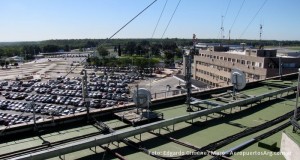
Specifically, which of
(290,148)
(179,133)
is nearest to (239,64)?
(179,133)

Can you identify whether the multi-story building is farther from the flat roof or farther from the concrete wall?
the concrete wall

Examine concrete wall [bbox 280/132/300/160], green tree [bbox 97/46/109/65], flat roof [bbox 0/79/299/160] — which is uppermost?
green tree [bbox 97/46/109/65]

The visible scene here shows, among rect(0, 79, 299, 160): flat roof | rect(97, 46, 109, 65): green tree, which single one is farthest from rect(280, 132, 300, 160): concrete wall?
rect(97, 46, 109, 65): green tree

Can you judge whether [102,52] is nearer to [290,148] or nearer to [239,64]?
[239,64]

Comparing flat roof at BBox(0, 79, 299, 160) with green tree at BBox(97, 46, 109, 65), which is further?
green tree at BBox(97, 46, 109, 65)

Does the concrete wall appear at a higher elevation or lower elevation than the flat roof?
higher

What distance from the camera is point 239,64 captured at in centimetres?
5950

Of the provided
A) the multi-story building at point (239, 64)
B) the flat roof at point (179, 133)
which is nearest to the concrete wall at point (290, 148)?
the flat roof at point (179, 133)

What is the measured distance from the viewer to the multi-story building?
50750 millimetres

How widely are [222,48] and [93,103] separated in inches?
1518

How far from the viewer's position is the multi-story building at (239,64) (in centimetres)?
5075

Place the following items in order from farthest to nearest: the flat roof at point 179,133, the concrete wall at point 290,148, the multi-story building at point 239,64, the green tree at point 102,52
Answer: the multi-story building at point 239,64 → the green tree at point 102,52 → the flat roof at point 179,133 → the concrete wall at point 290,148

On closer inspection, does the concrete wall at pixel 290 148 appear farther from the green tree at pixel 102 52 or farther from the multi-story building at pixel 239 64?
the multi-story building at pixel 239 64

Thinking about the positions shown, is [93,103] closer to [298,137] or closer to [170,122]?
[170,122]
